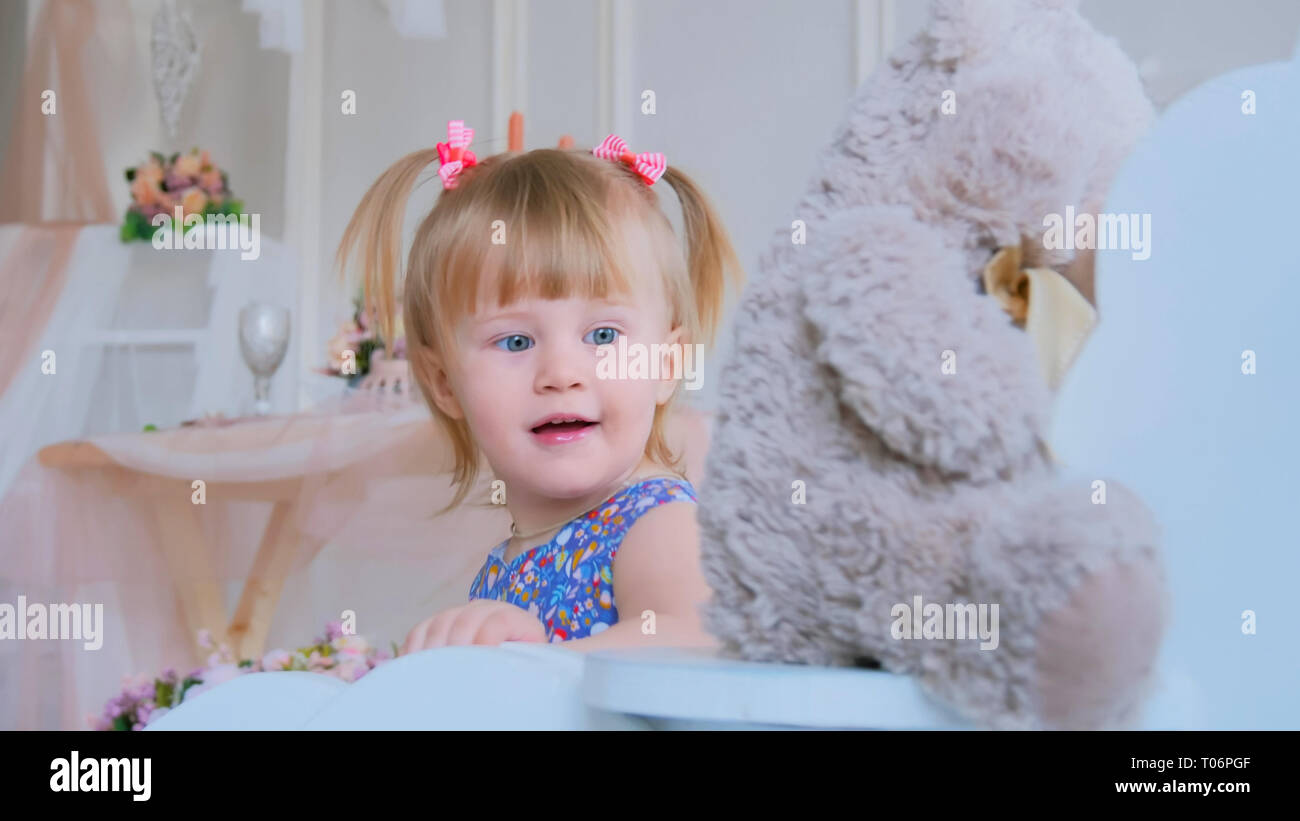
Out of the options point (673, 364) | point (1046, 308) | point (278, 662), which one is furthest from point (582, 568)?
point (278, 662)

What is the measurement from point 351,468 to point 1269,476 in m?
1.97

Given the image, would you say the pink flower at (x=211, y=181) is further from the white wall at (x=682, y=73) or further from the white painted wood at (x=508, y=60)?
the white painted wood at (x=508, y=60)

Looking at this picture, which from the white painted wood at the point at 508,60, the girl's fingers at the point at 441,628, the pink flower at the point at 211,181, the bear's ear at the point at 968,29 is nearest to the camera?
the bear's ear at the point at 968,29

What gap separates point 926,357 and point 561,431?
56cm

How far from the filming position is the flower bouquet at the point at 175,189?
2834 mm

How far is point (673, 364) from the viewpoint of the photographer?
1.12m

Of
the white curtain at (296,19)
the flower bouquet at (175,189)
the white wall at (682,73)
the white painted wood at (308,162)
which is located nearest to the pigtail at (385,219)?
the white wall at (682,73)

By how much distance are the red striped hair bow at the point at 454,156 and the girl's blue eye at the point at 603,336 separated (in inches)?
10.0

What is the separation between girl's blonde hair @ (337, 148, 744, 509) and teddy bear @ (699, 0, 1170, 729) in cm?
44

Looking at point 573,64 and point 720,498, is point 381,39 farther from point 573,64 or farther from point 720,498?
point 720,498

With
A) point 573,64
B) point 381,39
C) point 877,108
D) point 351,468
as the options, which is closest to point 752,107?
point 573,64

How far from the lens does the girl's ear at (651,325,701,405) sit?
3.60 feet

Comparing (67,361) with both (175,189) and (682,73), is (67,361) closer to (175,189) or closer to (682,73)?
A: (175,189)
